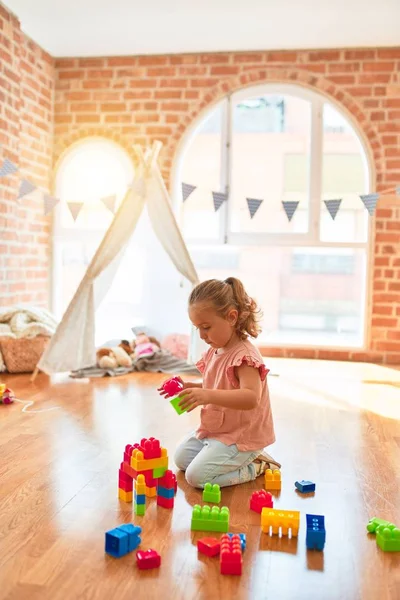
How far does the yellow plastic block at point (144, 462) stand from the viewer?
2135mm

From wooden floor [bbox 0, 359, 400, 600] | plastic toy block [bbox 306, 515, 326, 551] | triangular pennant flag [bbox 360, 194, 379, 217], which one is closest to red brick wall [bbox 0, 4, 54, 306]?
wooden floor [bbox 0, 359, 400, 600]

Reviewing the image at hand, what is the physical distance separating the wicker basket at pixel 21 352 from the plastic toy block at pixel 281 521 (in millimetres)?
2850

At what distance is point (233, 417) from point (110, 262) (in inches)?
92.7

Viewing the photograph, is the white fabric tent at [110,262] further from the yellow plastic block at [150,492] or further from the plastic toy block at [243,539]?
the plastic toy block at [243,539]

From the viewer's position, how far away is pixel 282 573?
1700 mm

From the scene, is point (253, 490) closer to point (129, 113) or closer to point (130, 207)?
point (130, 207)

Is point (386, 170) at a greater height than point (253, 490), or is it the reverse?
point (386, 170)

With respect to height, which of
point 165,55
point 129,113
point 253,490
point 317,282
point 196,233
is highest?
point 165,55

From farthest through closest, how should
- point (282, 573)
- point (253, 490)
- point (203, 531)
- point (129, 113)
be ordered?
point (129, 113) < point (253, 490) < point (203, 531) < point (282, 573)

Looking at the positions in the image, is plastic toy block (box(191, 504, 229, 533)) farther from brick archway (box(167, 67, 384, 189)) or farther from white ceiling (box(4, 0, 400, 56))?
brick archway (box(167, 67, 384, 189))

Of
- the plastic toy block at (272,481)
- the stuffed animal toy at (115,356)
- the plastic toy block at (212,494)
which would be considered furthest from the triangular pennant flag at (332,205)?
the plastic toy block at (212,494)

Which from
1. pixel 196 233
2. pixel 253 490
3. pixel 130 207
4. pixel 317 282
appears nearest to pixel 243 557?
pixel 253 490

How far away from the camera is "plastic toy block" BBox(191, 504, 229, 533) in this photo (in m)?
1.94

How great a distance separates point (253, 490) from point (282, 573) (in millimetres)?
629
